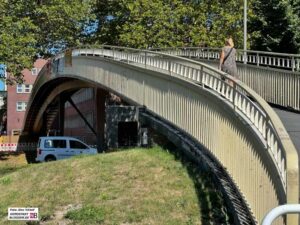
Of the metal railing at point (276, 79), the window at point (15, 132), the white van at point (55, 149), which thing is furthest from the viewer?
the window at point (15, 132)

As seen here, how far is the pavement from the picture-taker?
10660 mm

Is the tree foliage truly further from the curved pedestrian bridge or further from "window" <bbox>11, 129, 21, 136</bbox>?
"window" <bbox>11, 129, 21, 136</bbox>

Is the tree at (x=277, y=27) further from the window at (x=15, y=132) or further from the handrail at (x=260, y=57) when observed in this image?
the window at (x=15, y=132)

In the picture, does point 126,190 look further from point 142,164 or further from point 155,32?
point 155,32

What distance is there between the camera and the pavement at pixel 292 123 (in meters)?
10.7

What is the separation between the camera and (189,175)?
12.3m

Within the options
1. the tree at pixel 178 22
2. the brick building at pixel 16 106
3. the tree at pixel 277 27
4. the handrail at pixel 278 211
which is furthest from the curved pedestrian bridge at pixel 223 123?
the brick building at pixel 16 106

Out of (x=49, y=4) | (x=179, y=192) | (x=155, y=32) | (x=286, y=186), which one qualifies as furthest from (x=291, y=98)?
(x=49, y=4)

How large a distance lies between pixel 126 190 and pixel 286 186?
5.50 m

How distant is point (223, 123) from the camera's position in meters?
11.0


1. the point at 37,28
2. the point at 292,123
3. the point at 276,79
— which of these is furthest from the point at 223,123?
the point at 37,28

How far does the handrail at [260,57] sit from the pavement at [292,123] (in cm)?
176

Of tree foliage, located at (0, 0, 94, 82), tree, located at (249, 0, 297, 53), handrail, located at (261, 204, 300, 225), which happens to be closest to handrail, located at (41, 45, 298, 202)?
handrail, located at (261, 204, 300, 225)

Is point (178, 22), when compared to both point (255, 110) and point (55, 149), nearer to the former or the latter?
point (55, 149)
